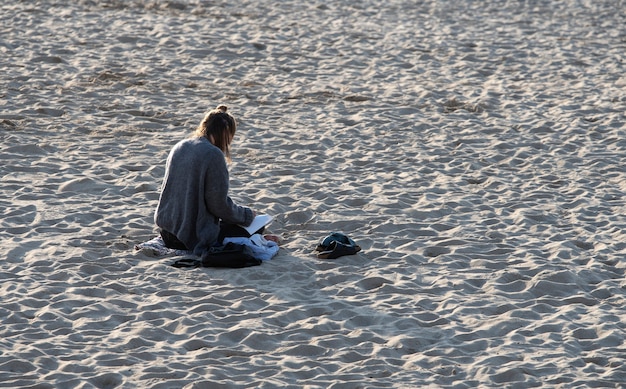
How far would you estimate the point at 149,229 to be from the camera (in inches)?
297

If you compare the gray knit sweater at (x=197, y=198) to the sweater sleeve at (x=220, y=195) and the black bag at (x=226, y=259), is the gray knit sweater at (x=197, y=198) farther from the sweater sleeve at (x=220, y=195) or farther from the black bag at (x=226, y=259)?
the black bag at (x=226, y=259)

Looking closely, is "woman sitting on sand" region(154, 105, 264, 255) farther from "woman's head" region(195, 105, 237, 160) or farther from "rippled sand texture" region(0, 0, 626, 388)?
"rippled sand texture" region(0, 0, 626, 388)

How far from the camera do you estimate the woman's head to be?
6922 millimetres

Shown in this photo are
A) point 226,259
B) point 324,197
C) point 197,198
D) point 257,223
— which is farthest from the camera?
point 324,197

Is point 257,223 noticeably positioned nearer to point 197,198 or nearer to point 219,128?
point 197,198

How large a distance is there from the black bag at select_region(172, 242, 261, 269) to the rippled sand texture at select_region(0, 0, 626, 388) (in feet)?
0.27

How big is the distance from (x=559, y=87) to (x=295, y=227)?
213 inches

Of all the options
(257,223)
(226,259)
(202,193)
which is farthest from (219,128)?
(226,259)

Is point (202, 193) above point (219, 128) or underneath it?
underneath

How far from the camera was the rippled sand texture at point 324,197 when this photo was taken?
18.8ft

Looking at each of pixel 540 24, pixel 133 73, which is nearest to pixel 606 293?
pixel 133 73

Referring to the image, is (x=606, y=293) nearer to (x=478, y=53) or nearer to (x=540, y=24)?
(x=478, y=53)

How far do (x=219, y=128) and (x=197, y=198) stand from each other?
52 cm

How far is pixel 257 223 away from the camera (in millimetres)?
7062
